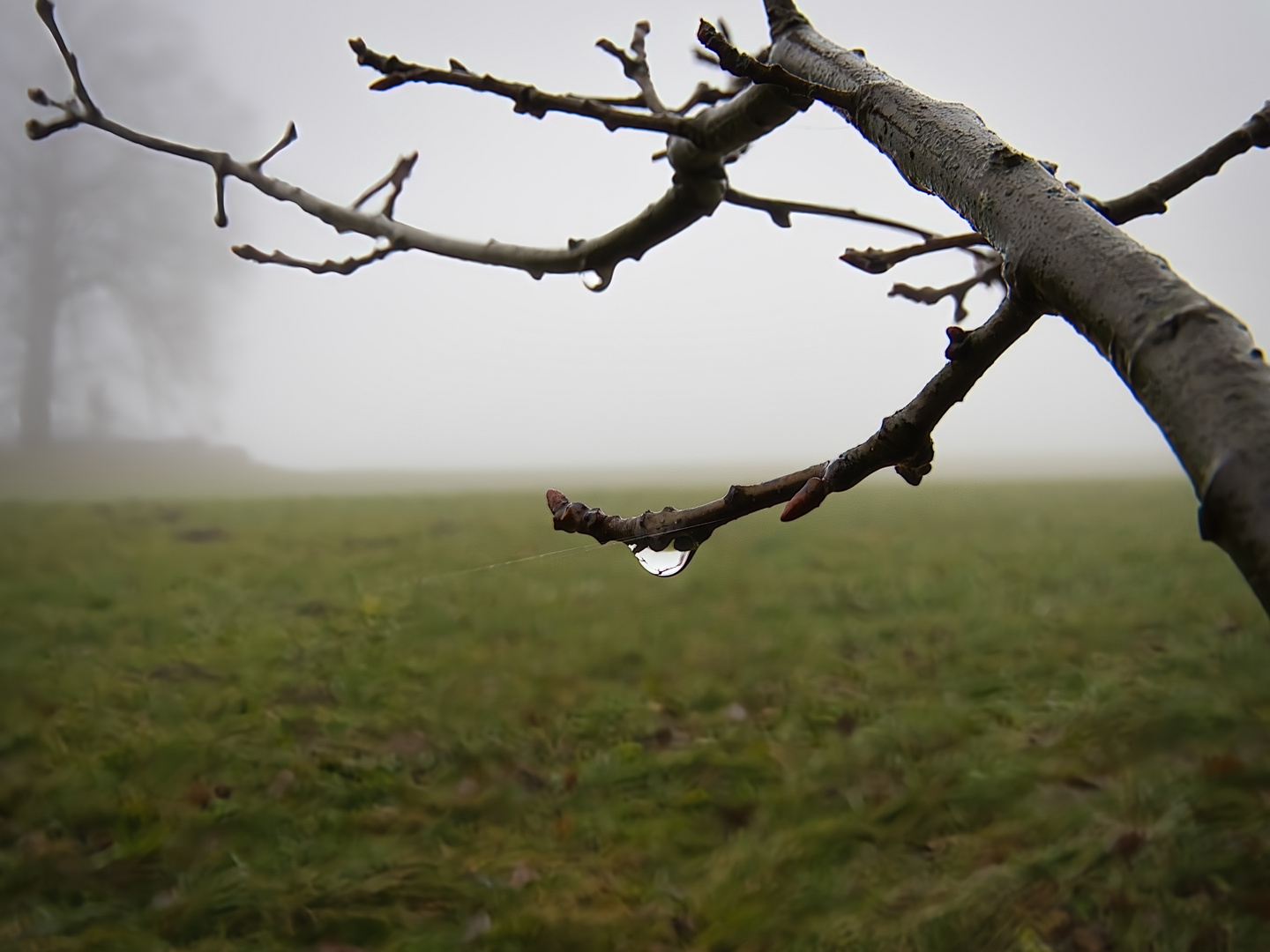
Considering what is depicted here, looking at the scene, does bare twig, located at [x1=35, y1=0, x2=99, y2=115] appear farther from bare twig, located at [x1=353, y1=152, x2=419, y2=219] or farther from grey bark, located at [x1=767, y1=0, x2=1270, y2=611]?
grey bark, located at [x1=767, y1=0, x2=1270, y2=611]

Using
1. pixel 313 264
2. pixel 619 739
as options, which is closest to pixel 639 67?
pixel 313 264

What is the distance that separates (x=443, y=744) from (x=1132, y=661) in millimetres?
1347

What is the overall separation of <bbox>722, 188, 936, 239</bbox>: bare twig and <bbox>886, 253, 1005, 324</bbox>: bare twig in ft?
0.20

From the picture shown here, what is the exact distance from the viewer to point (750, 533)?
7.08 feet

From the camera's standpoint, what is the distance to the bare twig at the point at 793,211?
748mm

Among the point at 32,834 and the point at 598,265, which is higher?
the point at 598,265

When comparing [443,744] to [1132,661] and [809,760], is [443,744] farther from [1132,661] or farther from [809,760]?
[1132,661]

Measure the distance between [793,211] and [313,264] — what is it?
49cm

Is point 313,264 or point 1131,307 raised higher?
point 313,264

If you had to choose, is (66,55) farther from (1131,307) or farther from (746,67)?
(1131,307)

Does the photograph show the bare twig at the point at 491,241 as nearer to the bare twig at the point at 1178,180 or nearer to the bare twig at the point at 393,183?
the bare twig at the point at 393,183

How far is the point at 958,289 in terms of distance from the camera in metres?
0.77

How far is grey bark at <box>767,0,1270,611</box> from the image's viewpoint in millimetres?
163

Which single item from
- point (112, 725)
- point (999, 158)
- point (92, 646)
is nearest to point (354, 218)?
point (999, 158)
